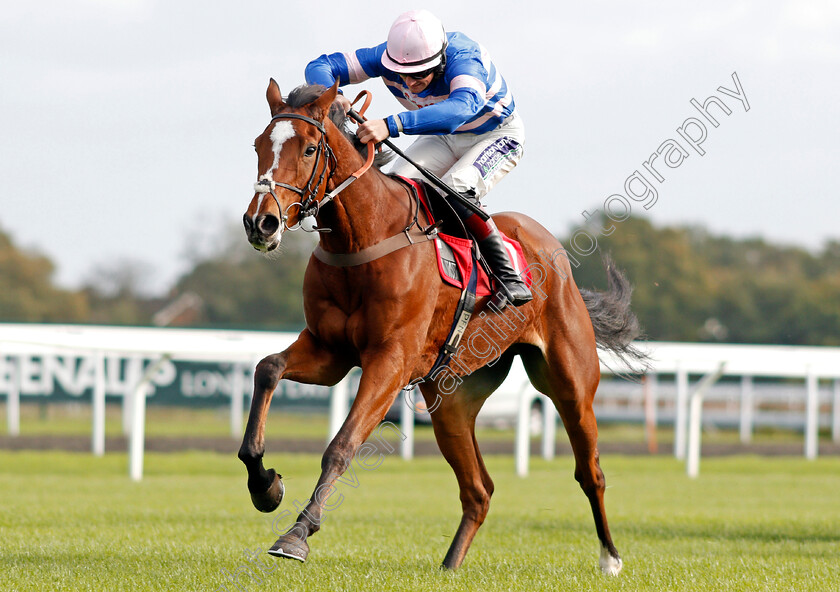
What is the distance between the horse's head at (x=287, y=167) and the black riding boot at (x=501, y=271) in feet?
3.55

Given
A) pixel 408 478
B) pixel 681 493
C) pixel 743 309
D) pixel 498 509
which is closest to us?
pixel 498 509

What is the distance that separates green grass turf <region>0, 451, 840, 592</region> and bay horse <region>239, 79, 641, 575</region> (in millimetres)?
399

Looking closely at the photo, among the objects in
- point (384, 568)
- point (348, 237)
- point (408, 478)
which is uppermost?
point (348, 237)

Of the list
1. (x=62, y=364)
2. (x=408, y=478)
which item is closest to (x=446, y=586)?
(x=408, y=478)

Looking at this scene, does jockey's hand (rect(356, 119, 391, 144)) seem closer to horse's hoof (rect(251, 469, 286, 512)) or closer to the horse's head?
the horse's head

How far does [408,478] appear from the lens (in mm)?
11359

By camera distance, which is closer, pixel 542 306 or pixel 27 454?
pixel 542 306

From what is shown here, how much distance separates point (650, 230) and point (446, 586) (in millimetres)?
51347

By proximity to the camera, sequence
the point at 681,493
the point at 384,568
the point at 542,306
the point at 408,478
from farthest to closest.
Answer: the point at 408,478, the point at 681,493, the point at 542,306, the point at 384,568

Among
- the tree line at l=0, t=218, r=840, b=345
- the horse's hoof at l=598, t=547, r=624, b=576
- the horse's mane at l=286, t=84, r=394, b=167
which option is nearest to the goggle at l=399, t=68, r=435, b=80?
the horse's mane at l=286, t=84, r=394, b=167

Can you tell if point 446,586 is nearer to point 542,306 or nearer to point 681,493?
point 542,306

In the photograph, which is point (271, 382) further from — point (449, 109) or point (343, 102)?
point (449, 109)

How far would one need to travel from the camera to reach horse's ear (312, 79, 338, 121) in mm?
4223

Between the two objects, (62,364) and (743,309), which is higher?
(62,364)
